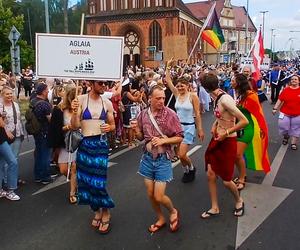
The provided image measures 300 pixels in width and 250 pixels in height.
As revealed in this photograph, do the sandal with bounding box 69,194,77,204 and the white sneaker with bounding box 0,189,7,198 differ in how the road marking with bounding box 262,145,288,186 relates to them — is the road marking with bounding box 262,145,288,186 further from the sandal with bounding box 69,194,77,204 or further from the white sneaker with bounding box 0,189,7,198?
the white sneaker with bounding box 0,189,7,198

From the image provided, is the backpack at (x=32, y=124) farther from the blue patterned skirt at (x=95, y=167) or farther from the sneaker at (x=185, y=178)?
the sneaker at (x=185, y=178)

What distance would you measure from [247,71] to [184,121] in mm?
3128

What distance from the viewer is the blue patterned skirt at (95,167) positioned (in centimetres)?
458

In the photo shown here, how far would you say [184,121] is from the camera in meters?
6.44

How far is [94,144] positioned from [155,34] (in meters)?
54.4

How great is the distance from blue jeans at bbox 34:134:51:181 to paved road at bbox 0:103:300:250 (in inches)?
9.2

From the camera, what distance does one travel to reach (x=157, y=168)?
14.4 ft

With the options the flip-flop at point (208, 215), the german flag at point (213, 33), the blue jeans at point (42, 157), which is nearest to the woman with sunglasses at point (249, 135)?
the flip-flop at point (208, 215)

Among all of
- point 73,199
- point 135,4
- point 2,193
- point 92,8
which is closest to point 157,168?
point 73,199

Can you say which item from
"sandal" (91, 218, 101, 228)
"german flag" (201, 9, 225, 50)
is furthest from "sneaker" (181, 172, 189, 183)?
"german flag" (201, 9, 225, 50)

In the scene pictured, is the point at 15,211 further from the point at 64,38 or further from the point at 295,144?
the point at 295,144

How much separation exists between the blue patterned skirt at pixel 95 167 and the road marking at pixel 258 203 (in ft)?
5.30

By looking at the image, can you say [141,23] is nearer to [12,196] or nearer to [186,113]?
[186,113]

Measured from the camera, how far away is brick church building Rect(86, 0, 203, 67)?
183ft
